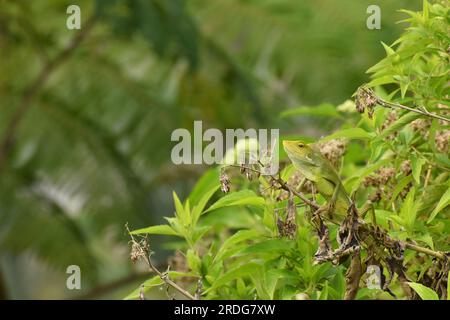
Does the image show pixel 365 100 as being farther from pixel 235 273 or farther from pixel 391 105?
pixel 235 273

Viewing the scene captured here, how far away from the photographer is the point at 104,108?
4977 millimetres

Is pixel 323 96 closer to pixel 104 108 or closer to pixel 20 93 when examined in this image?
pixel 104 108

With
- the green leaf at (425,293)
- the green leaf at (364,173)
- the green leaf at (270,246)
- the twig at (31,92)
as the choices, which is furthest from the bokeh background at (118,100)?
the green leaf at (425,293)

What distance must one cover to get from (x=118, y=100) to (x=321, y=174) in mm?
3962

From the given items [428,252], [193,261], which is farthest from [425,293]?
[193,261]

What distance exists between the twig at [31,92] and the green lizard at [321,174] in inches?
142

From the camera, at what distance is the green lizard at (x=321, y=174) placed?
941 mm

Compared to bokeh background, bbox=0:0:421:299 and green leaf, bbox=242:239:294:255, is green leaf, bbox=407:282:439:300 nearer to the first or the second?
green leaf, bbox=242:239:294:255

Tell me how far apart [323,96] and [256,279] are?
3.79 m

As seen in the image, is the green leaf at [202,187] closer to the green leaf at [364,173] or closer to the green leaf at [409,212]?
the green leaf at [364,173]

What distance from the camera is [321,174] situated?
945mm

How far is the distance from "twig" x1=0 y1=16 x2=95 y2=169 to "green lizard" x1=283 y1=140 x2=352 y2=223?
3606 mm

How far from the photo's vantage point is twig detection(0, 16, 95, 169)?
451cm
